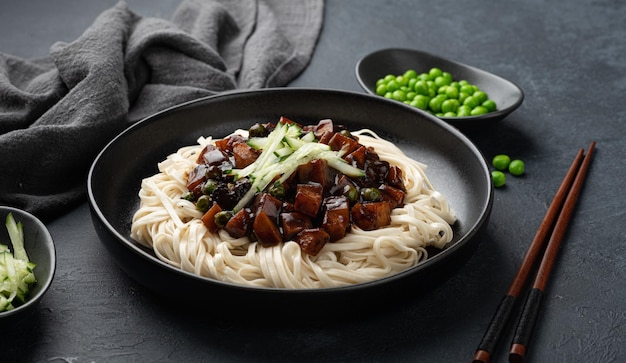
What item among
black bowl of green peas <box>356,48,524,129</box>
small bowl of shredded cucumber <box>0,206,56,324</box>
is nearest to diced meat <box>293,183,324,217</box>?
small bowl of shredded cucumber <box>0,206,56,324</box>

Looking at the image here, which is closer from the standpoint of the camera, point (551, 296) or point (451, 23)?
point (551, 296)

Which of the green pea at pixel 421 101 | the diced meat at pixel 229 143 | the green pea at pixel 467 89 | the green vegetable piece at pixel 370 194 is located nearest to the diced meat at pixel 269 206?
the green vegetable piece at pixel 370 194

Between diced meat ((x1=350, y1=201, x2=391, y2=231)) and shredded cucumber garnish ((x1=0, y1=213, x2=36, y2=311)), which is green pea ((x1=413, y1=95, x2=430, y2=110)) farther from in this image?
shredded cucumber garnish ((x1=0, y1=213, x2=36, y2=311))

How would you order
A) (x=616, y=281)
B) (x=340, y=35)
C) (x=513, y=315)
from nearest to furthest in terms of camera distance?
(x=513, y=315)
(x=616, y=281)
(x=340, y=35)

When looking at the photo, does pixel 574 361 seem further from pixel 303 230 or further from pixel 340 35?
pixel 340 35

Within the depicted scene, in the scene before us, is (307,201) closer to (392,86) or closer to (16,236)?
(16,236)

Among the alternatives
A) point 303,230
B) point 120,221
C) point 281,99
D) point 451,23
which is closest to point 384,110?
point 281,99
